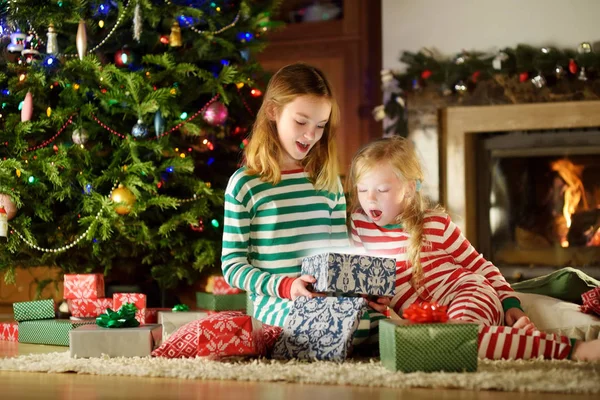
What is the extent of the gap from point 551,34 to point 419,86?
67 cm

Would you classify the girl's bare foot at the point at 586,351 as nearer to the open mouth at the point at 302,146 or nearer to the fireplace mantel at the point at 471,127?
the open mouth at the point at 302,146

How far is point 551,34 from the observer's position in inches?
166

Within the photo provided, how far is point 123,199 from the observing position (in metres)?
2.89

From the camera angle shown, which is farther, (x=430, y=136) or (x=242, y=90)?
(x=430, y=136)

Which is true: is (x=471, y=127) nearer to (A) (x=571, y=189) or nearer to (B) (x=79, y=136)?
(A) (x=571, y=189)

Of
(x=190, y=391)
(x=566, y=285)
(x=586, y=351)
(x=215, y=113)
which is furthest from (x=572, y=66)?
(x=190, y=391)

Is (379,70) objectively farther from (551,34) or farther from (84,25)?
(84,25)

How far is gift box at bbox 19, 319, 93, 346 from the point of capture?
2.54 meters

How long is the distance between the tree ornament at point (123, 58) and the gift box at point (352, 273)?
135 centimetres

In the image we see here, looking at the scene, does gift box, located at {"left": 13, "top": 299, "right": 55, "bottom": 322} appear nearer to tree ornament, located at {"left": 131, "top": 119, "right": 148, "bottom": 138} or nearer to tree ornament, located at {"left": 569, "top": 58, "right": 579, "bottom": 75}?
tree ornament, located at {"left": 131, "top": 119, "right": 148, "bottom": 138}

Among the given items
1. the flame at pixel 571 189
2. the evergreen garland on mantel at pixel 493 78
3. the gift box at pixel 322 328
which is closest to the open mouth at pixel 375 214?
the gift box at pixel 322 328

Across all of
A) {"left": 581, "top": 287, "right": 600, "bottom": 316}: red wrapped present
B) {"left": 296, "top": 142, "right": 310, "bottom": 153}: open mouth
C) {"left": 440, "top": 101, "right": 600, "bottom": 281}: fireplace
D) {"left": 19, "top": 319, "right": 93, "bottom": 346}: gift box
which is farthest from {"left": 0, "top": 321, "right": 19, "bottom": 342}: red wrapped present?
{"left": 440, "top": 101, "right": 600, "bottom": 281}: fireplace

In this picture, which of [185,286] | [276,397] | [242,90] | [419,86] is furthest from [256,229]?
[419,86]

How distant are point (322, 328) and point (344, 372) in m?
0.26
